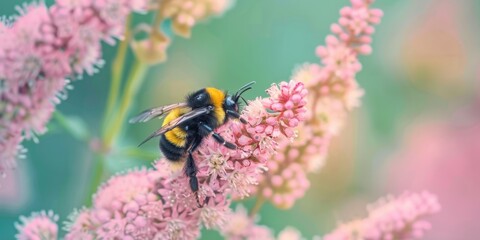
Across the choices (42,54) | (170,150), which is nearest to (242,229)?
(170,150)

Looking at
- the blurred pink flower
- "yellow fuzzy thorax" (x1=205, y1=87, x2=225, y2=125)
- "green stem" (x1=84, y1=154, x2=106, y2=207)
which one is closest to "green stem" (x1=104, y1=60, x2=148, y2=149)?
"green stem" (x1=84, y1=154, x2=106, y2=207)

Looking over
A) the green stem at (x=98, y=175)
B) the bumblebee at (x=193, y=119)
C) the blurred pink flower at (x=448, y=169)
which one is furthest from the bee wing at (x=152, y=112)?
the blurred pink flower at (x=448, y=169)

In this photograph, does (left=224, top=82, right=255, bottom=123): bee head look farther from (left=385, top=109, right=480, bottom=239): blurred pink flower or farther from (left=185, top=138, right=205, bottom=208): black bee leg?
(left=385, top=109, right=480, bottom=239): blurred pink flower

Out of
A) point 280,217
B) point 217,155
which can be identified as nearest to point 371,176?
point 280,217

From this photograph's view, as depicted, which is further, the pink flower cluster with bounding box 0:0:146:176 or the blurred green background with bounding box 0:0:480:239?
the blurred green background with bounding box 0:0:480:239

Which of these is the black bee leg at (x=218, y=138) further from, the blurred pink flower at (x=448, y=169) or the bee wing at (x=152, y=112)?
the blurred pink flower at (x=448, y=169)

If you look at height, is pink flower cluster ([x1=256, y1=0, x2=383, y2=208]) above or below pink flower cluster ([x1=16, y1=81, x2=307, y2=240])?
above

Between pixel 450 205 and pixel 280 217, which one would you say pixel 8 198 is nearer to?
pixel 280 217
